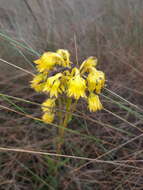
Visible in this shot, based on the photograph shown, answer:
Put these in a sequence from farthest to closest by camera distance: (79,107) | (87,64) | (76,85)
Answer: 1. (79,107)
2. (87,64)
3. (76,85)

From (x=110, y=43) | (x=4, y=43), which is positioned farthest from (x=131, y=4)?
(x=4, y=43)

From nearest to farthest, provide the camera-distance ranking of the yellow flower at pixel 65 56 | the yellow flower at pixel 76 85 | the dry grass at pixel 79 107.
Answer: the yellow flower at pixel 76 85 < the yellow flower at pixel 65 56 < the dry grass at pixel 79 107

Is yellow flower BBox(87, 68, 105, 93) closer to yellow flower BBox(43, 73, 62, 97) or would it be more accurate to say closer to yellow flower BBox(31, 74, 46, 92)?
yellow flower BBox(43, 73, 62, 97)

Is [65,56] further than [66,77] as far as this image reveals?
Yes

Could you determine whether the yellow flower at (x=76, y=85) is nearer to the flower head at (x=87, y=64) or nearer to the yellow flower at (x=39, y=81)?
the flower head at (x=87, y=64)

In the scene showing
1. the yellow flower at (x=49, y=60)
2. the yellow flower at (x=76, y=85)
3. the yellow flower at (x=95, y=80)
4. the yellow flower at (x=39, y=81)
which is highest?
the yellow flower at (x=49, y=60)

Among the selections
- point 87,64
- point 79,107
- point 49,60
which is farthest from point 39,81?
point 79,107

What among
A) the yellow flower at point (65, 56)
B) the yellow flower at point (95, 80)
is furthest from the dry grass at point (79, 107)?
the yellow flower at point (65, 56)

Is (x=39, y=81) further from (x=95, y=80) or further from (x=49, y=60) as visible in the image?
(x=95, y=80)

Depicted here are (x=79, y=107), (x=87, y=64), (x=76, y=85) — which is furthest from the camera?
(x=79, y=107)

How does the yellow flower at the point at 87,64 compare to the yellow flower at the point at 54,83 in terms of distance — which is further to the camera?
the yellow flower at the point at 87,64
